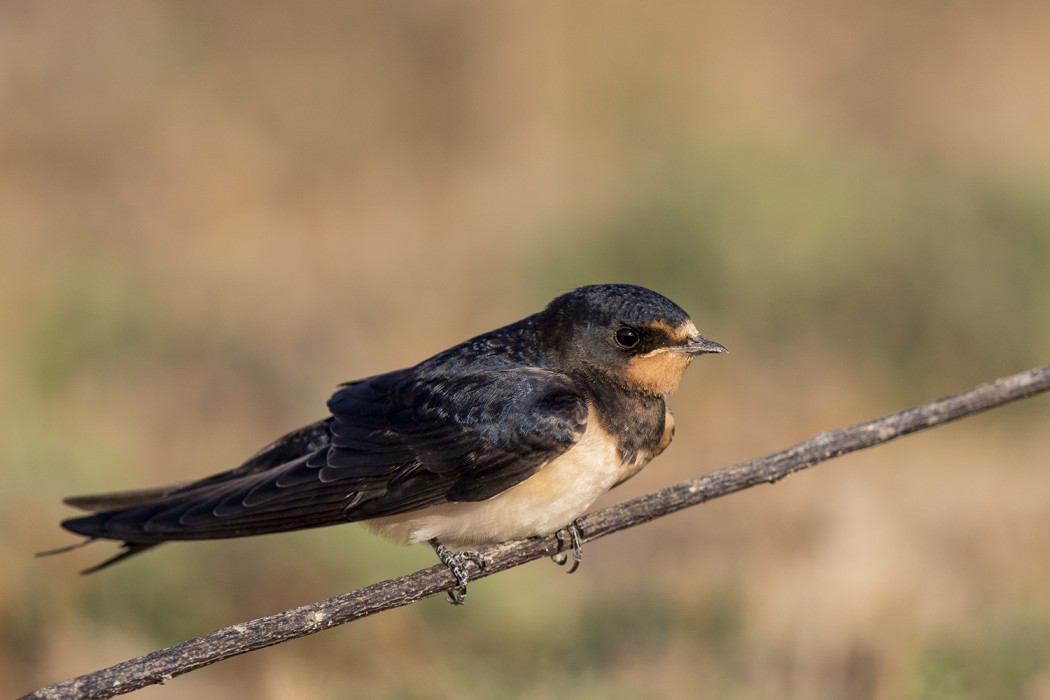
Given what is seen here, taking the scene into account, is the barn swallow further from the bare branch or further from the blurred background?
the blurred background

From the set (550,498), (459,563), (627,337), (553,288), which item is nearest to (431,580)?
(459,563)

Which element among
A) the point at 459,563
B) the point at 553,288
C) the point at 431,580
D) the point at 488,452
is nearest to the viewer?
the point at 431,580

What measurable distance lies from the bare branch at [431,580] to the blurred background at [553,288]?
3.99 ft

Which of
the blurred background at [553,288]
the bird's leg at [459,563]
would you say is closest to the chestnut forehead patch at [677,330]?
the bird's leg at [459,563]

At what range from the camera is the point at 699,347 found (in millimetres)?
2453

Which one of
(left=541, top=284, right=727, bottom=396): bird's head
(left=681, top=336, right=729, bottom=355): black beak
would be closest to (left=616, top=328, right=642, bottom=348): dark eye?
(left=541, top=284, right=727, bottom=396): bird's head

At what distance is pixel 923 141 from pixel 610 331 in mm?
6314

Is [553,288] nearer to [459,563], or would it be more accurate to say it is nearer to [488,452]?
[488,452]

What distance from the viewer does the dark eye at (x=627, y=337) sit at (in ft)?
8.30

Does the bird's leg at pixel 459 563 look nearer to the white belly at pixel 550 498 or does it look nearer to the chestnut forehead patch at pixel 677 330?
the white belly at pixel 550 498

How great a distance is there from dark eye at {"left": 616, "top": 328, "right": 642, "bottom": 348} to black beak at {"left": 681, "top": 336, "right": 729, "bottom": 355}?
0.34 ft

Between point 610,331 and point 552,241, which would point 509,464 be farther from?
point 552,241

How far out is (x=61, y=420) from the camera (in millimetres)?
4781

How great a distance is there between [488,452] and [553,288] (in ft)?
13.4
